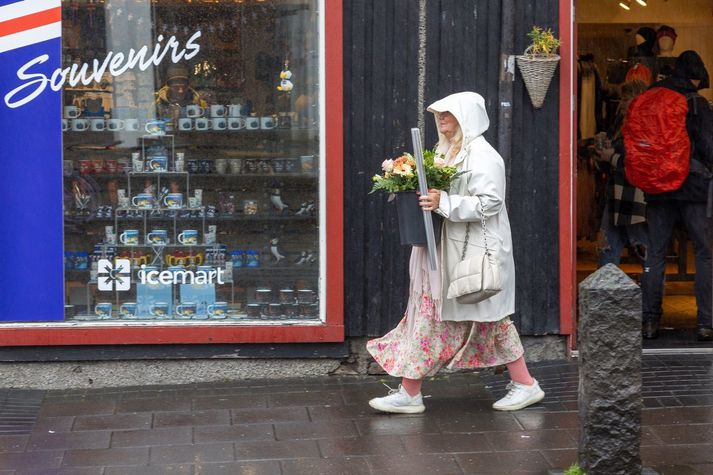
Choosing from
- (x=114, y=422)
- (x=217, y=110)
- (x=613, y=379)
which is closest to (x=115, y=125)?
(x=217, y=110)

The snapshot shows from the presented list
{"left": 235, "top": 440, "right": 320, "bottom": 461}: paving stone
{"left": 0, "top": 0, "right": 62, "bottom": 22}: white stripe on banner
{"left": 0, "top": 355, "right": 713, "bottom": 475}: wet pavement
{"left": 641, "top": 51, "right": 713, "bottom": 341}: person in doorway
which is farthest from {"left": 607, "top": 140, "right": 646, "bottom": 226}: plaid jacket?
{"left": 0, "top": 0, "right": 62, "bottom": 22}: white stripe on banner

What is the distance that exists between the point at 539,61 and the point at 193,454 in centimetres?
336

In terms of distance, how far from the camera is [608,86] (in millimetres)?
11164

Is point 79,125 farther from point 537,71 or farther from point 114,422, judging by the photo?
point 537,71

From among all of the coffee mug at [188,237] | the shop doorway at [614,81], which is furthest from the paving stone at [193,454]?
the shop doorway at [614,81]

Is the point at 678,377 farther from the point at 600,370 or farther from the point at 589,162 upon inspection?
the point at 589,162

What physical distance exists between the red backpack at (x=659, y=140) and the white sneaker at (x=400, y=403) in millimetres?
2982

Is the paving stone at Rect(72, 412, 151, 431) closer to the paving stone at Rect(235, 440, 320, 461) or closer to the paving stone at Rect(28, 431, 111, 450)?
the paving stone at Rect(28, 431, 111, 450)

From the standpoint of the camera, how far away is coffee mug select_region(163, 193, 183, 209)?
7621 mm

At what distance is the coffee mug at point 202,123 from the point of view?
24.9ft

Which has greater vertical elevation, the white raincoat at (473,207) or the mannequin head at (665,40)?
the mannequin head at (665,40)

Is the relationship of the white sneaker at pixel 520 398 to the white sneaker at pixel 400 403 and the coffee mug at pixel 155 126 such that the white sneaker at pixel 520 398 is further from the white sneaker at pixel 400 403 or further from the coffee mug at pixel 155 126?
the coffee mug at pixel 155 126

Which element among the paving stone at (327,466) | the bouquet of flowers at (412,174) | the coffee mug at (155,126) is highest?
the coffee mug at (155,126)

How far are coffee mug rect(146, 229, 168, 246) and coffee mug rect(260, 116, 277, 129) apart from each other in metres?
0.96
